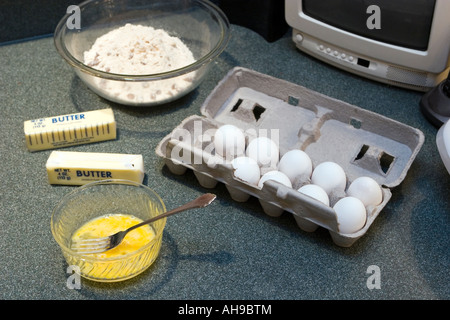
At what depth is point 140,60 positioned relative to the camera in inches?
48.1

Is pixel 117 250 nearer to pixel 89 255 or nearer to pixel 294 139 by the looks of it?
pixel 89 255

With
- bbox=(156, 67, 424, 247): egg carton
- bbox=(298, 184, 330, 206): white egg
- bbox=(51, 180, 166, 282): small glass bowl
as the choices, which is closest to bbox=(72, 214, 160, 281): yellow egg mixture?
bbox=(51, 180, 166, 282): small glass bowl

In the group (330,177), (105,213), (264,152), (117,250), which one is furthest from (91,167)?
(330,177)

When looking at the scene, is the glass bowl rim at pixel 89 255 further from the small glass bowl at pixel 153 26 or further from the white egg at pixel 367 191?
the white egg at pixel 367 191

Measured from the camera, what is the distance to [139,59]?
4.01 feet

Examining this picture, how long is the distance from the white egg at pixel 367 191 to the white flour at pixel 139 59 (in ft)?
1.34

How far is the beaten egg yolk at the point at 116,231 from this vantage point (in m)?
0.94

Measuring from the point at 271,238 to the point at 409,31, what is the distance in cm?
52

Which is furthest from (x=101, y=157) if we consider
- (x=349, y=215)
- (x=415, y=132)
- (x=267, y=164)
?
(x=415, y=132)

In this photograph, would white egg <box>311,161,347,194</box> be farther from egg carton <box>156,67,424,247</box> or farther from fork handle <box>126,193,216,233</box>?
fork handle <box>126,193,216,233</box>

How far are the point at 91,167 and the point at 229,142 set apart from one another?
24 cm

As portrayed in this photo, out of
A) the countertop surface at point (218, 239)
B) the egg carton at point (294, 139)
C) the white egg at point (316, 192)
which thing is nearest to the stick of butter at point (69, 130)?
the countertop surface at point (218, 239)

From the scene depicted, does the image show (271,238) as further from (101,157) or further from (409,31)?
(409,31)

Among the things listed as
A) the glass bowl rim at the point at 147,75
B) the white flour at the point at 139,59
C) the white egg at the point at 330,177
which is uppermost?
the glass bowl rim at the point at 147,75
